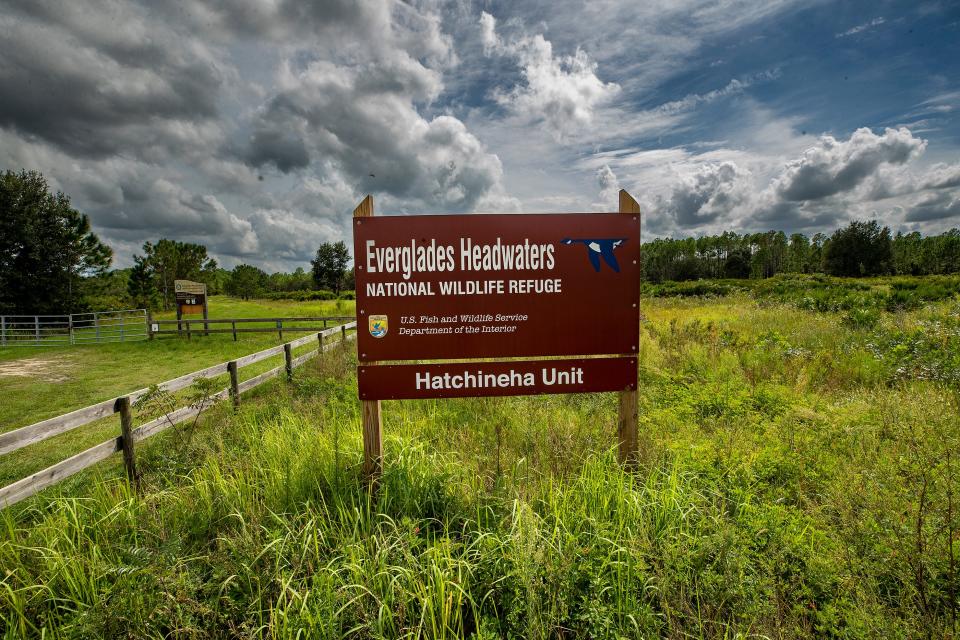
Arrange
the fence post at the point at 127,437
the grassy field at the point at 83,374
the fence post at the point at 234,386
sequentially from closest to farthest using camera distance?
the fence post at the point at 127,437 → the grassy field at the point at 83,374 → the fence post at the point at 234,386

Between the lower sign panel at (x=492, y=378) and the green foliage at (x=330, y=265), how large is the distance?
223ft

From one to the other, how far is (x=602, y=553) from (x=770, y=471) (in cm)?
207

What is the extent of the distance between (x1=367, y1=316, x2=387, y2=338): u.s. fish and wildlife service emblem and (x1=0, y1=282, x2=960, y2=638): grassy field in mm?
1160

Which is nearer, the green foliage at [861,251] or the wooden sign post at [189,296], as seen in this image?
the wooden sign post at [189,296]

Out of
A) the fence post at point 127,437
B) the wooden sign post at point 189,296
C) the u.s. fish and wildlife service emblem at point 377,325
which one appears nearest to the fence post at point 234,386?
the fence post at point 127,437

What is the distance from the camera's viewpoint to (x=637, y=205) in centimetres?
385

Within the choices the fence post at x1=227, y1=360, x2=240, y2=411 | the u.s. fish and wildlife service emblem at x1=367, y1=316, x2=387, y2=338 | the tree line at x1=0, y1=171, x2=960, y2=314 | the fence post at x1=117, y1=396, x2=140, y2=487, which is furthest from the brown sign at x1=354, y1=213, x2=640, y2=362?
the tree line at x1=0, y1=171, x2=960, y2=314

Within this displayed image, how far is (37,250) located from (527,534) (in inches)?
1656

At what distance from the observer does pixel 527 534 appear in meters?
2.55

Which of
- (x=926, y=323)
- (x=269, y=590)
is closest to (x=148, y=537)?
(x=269, y=590)

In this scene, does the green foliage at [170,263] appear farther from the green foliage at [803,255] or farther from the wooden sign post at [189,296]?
the green foliage at [803,255]

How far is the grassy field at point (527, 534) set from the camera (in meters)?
2.25

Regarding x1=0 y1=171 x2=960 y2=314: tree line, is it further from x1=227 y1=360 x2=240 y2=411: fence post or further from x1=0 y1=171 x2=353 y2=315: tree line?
x1=227 y1=360 x2=240 y2=411: fence post

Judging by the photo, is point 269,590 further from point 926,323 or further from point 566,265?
point 926,323
